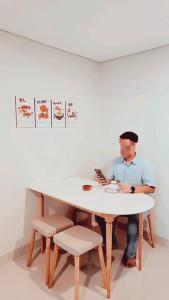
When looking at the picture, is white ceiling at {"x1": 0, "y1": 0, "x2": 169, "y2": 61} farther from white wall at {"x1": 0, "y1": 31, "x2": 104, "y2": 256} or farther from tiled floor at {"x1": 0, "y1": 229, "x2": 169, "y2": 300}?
tiled floor at {"x1": 0, "y1": 229, "x2": 169, "y2": 300}

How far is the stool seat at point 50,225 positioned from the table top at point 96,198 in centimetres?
25

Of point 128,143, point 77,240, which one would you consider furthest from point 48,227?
point 128,143

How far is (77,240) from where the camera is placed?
2000mm

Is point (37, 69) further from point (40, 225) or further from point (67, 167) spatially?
point (40, 225)

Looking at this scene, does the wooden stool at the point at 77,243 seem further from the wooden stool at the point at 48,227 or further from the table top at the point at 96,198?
the table top at the point at 96,198

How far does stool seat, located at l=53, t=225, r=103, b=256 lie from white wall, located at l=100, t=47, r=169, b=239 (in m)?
1.16

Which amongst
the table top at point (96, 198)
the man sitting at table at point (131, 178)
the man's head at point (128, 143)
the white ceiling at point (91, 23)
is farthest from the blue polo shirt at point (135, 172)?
the white ceiling at point (91, 23)

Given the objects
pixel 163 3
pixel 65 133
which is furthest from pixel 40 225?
pixel 163 3

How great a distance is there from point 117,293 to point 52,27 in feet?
7.82

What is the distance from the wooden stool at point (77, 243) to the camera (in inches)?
74.5

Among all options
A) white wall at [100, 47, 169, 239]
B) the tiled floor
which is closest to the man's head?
white wall at [100, 47, 169, 239]

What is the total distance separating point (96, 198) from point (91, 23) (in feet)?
5.07

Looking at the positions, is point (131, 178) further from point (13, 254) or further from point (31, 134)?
point (13, 254)

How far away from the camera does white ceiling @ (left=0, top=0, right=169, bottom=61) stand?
5.87 feet
